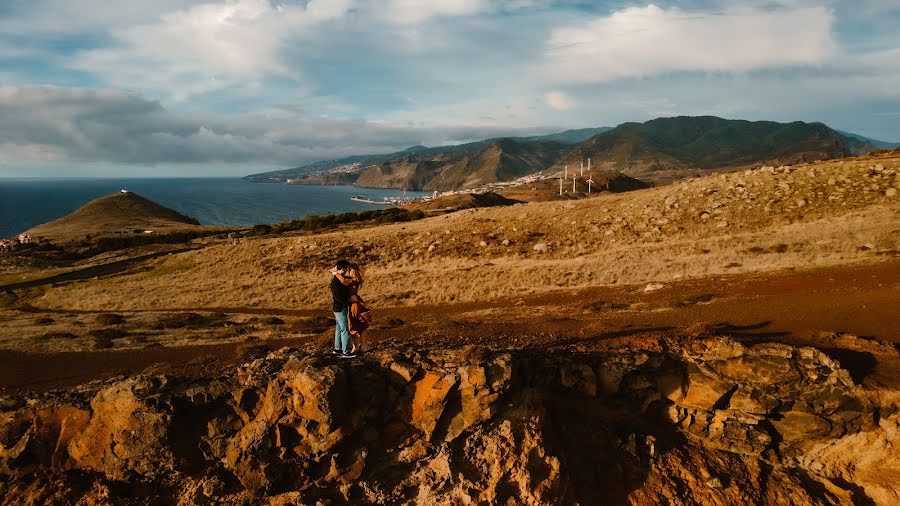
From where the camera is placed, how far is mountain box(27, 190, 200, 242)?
9248 cm

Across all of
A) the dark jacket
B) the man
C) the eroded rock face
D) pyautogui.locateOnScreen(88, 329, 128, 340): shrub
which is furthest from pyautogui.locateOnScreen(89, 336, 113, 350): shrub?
the dark jacket

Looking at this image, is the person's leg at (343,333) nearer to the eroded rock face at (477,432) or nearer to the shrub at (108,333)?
the eroded rock face at (477,432)

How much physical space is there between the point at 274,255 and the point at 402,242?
1344 centimetres

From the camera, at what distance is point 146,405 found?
396 inches

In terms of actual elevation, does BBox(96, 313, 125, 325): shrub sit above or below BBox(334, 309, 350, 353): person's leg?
below

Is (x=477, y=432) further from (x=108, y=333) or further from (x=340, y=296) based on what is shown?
(x=108, y=333)

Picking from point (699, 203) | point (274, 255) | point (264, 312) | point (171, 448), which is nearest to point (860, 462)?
point (171, 448)

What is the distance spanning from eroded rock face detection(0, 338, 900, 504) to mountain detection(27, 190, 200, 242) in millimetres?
92425

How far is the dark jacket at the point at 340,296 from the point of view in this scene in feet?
41.5

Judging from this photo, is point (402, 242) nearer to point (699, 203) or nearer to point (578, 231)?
point (578, 231)

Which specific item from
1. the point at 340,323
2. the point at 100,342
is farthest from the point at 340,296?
the point at 100,342

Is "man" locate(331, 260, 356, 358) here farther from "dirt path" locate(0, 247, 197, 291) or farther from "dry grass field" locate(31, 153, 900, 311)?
"dirt path" locate(0, 247, 197, 291)

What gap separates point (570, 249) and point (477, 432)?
3090 cm

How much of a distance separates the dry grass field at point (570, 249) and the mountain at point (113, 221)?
52.9m
